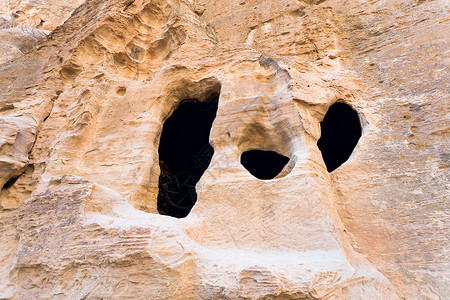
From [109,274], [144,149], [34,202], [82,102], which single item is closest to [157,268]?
[109,274]

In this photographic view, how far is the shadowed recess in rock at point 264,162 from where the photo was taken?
20.1ft

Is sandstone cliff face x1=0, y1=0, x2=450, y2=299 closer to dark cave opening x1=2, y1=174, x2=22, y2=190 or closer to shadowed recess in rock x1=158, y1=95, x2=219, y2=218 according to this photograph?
dark cave opening x1=2, y1=174, x2=22, y2=190

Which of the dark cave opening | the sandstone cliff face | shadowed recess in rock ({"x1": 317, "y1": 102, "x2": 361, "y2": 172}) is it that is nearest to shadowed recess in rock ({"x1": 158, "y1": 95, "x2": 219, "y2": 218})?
the sandstone cliff face

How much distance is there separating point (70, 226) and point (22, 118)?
2863 millimetres

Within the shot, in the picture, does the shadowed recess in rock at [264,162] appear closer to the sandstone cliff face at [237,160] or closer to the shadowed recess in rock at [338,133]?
the shadowed recess in rock at [338,133]

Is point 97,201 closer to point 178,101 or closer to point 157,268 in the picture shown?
point 157,268

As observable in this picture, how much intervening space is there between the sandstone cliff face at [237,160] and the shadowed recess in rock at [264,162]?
1.84 m

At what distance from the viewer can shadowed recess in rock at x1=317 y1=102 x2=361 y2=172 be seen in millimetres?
4926

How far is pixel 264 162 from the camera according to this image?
20.7ft

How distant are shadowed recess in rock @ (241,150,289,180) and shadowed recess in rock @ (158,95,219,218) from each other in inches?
31.1

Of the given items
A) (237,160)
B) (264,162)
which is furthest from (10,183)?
(264,162)

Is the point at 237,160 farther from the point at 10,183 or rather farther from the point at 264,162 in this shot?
the point at 10,183

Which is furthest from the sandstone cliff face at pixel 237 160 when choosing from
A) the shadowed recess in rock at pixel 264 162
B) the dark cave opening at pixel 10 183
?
the shadowed recess in rock at pixel 264 162

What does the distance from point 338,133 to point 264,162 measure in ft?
5.25
